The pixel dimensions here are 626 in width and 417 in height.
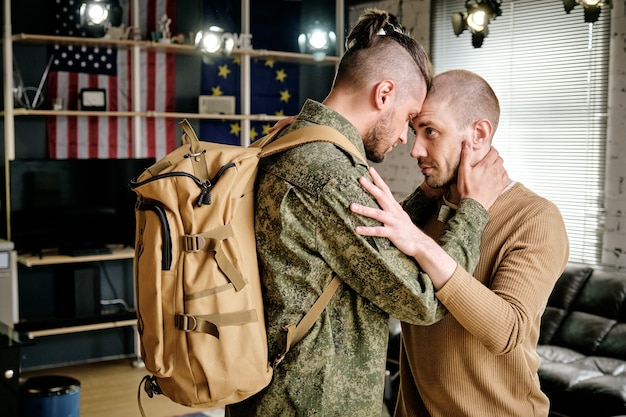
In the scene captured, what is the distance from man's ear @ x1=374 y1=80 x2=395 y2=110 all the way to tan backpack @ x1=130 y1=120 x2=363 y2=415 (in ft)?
1.11

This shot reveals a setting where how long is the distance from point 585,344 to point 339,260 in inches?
136

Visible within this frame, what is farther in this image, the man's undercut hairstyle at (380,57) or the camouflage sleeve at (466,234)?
the man's undercut hairstyle at (380,57)

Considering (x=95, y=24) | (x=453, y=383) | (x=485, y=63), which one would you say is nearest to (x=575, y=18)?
(x=485, y=63)

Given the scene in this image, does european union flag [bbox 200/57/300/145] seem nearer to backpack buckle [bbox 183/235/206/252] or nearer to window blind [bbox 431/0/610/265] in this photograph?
window blind [bbox 431/0/610/265]

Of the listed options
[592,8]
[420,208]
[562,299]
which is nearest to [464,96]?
[420,208]

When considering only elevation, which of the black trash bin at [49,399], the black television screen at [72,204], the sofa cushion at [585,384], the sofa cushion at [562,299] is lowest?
the black trash bin at [49,399]

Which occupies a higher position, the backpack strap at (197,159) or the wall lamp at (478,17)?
the wall lamp at (478,17)

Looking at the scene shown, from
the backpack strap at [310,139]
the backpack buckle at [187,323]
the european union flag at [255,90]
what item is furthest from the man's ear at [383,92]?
the european union flag at [255,90]

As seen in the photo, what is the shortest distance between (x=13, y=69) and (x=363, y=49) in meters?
4.62

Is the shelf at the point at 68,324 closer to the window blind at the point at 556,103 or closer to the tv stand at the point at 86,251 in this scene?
the tv stand at the point at 86,251

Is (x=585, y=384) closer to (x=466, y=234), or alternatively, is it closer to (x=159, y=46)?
(x=466, y=234)

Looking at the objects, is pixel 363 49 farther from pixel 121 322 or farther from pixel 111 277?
pixel 111 277

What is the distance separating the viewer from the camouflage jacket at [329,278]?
1.50m

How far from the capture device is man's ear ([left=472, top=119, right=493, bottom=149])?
1.84 metres
